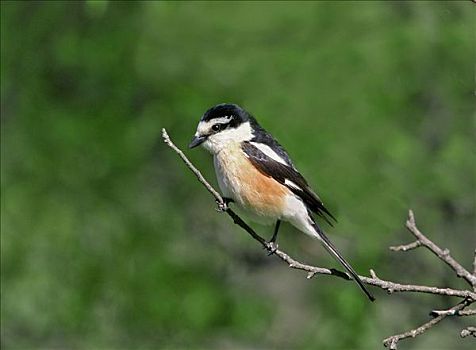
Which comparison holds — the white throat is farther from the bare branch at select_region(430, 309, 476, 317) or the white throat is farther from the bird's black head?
the bare branch at select_region(430, 309, 476, 317)

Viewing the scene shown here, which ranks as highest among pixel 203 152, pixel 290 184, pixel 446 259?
pixel 203 152

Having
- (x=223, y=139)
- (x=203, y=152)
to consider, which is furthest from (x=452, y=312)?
(x=203, y=152)

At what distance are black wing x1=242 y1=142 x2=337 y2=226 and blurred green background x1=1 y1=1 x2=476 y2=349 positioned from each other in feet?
8.53

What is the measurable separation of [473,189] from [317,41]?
1.88 m

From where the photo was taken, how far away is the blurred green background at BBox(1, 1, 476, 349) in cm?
790

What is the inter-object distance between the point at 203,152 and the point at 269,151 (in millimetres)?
3101

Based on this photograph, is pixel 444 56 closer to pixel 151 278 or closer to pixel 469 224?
pixel 469 224

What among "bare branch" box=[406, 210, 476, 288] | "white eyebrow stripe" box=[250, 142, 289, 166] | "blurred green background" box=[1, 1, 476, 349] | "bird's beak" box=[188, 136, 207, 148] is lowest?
"bare branch" box=[406, 210, 476, 288]

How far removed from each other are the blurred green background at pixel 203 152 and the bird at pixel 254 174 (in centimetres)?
262

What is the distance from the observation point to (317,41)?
8156mm

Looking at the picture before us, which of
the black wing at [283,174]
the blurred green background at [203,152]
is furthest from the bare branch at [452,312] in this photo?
the blurred green background at [203,152]

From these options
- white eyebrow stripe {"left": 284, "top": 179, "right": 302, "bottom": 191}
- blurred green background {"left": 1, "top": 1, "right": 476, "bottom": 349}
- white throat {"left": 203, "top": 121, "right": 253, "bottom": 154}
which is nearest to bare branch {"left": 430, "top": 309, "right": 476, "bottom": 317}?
white eyebrow stripe {"left": 284, "top": 179, "right": 302, "bottom": 191}

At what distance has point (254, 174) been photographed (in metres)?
4.96

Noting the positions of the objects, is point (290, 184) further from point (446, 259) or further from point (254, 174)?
point (446, 259)
